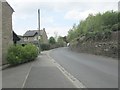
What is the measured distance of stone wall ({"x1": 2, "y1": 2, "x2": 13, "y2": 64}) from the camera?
3453cm

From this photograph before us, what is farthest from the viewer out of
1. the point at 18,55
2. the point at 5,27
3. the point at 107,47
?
the point at 5,27

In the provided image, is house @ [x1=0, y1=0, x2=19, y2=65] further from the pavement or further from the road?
the pavement

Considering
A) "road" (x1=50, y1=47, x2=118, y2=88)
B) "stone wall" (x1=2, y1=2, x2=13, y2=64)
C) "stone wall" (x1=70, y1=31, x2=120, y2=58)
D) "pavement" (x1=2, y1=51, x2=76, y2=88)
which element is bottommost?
"pavement" (x1=2, y1=51, x2=76, y2=88)

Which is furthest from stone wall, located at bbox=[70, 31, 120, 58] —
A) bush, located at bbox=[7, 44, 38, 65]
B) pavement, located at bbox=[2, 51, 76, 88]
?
pavement, located at bbox=[2, 51, 76, 88]

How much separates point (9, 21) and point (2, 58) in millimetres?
5204

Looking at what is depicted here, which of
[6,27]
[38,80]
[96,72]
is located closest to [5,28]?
[6,27]

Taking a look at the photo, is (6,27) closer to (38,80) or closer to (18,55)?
(18,55)

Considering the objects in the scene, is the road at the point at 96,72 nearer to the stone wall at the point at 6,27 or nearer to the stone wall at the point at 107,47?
the stone wall at the point at 107,47

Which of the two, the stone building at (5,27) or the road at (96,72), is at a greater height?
the stone building at (5,27)

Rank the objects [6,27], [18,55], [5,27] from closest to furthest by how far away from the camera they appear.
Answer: [18,55] → [5,27] → [6,27]

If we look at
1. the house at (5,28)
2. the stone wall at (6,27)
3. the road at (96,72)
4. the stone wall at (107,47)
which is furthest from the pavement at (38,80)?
the stone wall at (6,27)

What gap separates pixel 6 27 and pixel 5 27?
0.95 ft

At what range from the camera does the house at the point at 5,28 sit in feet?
112

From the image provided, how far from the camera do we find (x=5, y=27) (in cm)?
3519
